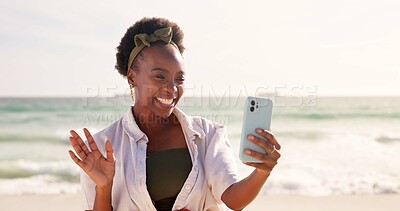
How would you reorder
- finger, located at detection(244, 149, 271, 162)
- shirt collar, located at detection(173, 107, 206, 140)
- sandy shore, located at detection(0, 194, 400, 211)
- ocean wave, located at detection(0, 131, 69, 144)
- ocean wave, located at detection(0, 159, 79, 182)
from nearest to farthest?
finger, located at detection(244, 149, 271, 162)
shirt collar, located at detection(173, 107, 206, 140)
sandy shore, located at detection(0, 194, 400, 211)
ocean wave, located at detection(0, 159, 79, 182)
ocean wave, located at detection(0, 131, 69, 144)

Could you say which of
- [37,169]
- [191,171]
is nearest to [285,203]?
[191,171]

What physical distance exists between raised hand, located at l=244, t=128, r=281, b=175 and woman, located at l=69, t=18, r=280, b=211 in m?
0.13

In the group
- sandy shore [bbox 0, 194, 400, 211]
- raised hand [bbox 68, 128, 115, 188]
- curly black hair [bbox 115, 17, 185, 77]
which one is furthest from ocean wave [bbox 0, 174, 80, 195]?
raised hand [bbox 68, 128, 115, 188]

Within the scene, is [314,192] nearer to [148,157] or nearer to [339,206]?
[339,206]

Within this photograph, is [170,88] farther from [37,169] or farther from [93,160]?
[37,169]

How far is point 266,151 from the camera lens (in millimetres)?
2553

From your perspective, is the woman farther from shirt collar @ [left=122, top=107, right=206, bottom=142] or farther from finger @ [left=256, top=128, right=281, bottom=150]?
finger @ [left=256, top=128, right=281, bottom=150]

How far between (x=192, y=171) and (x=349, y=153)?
10.0 metres

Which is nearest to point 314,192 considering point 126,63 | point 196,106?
point 126,63

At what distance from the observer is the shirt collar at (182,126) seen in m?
2.99

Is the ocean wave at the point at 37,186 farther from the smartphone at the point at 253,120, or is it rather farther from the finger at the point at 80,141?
the smartphone at the point at 253,120

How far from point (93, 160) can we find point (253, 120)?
2.34ft

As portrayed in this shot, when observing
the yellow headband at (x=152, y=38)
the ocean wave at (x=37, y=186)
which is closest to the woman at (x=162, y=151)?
the yellow headband at (x=152, y=38)

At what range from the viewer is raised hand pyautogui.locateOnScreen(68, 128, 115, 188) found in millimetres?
2621
